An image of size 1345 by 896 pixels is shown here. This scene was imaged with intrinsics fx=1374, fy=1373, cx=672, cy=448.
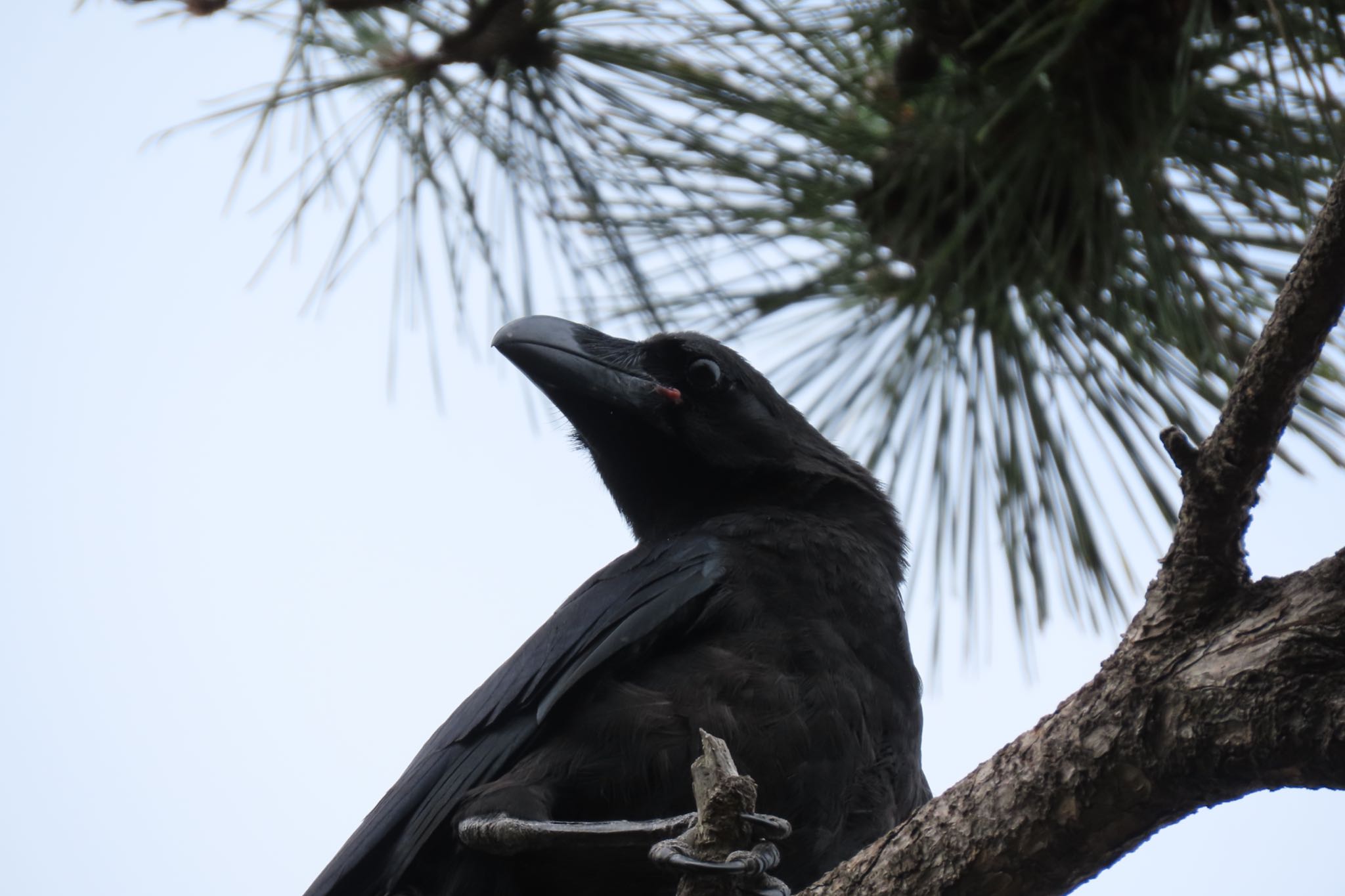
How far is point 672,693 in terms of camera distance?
132 inches

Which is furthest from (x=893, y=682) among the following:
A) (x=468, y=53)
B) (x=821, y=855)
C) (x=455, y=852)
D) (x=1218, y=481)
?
(x=468, y=53)

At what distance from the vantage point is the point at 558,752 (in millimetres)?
3344

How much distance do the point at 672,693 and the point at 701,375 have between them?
4.01 ft

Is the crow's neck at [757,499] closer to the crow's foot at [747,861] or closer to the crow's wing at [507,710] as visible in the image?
the crow's wing at [507,710]

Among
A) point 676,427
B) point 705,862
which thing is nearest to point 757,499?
point 676,427

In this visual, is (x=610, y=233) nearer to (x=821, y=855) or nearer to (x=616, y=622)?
(x=616, y=622)

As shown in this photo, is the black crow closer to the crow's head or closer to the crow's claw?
the crow's head

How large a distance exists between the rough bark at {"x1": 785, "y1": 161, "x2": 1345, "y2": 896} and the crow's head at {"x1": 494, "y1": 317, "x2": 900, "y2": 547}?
5.96ft

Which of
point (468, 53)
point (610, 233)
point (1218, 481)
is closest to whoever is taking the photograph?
point (1218, 481)

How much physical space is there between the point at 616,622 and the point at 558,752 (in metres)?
0.39

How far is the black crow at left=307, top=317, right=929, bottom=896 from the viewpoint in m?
3.24

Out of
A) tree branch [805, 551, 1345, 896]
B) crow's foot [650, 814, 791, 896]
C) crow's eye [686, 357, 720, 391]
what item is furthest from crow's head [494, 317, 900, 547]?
tree branch [805, 551, 1345, 896]

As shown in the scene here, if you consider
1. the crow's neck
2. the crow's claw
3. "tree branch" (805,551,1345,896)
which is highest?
the crow's neck

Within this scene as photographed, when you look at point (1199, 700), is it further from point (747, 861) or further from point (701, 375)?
point (701, 375)
